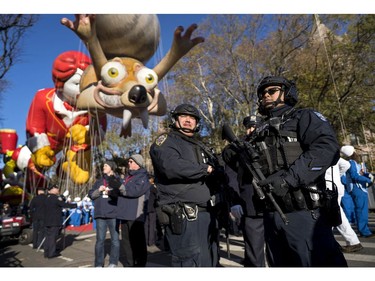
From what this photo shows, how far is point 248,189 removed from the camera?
3711 millimetres

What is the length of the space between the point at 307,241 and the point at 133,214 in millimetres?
3010

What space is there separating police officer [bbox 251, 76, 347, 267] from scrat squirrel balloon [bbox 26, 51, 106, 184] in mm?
10338

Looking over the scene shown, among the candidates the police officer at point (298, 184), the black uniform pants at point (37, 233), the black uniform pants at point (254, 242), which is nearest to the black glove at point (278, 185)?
the police officer at point (298, 184)

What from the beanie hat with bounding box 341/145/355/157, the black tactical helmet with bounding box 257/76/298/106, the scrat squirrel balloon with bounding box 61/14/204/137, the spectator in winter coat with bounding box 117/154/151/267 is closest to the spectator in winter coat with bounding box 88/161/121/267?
the spectator in winter coat with bounding box 117/154/151/267

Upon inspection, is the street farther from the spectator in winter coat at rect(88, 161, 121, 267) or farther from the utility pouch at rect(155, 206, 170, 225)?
the utility pouch at rect(155, 206, 170, 225)

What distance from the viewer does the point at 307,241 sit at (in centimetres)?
195

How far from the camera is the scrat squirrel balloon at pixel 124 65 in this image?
8539mm

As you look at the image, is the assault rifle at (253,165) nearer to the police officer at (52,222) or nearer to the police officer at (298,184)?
the police officer at (298,184)

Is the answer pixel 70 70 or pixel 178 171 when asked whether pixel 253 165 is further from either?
pixel 70 70

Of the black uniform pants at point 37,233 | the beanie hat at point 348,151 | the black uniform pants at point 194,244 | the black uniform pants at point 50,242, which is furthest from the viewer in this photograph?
the black uniform pants at point 37,233

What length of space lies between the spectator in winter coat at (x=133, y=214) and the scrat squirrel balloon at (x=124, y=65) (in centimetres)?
451

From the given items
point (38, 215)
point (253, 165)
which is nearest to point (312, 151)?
point (253, 165)

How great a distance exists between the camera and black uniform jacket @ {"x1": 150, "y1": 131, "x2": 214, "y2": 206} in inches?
104
